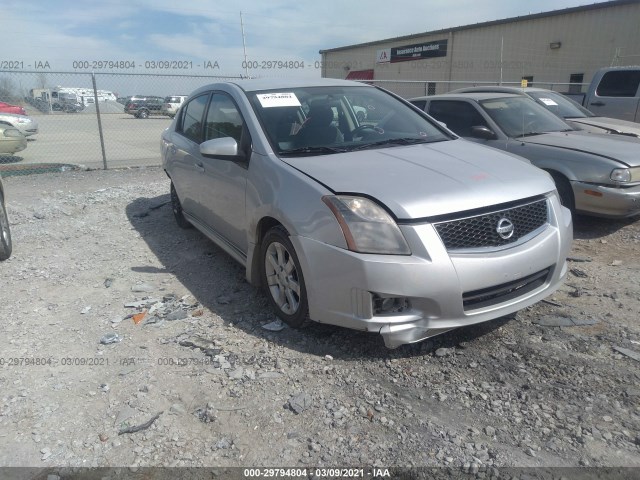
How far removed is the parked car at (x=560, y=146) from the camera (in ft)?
17.6

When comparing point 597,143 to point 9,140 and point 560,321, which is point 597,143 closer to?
point 560,321

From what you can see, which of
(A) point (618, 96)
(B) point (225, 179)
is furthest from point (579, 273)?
(A) point (618, 96)

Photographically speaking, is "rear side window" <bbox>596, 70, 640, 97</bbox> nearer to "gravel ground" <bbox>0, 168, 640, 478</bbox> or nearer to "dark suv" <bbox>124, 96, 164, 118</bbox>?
"gravel ground" <bbox>0, 168, 640, 478</bbox>

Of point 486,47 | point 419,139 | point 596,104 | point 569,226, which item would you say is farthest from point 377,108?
point 486,47

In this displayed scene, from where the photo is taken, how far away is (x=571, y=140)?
6.02m

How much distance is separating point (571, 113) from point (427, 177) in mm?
6201

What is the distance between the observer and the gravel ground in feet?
7.91

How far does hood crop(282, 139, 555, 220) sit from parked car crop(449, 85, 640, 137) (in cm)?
425

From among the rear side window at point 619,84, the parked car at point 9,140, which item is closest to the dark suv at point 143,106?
the parked car at point 9,140

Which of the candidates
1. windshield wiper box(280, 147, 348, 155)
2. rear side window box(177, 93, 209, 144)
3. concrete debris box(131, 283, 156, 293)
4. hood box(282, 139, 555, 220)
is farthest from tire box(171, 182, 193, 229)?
hood box(282, 139, 555, 220)

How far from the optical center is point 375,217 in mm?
2881

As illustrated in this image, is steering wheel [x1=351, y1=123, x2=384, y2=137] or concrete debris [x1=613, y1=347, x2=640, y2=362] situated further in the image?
steering wheel [x1=351, y1=123, x2=384, y2=137]

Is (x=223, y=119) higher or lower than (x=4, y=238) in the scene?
higher

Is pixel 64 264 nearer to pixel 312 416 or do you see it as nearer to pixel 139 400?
pixel 139 400
